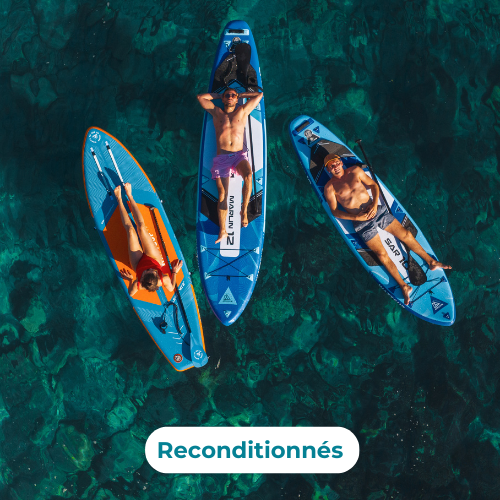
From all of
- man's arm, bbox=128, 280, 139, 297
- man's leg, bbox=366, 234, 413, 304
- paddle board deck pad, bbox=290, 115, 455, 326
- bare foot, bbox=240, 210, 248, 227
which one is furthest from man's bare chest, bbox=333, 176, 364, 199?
man's arm, bbox=128, 280, 139, 297

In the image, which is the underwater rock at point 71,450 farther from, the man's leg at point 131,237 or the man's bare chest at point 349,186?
the man's bare chest at point 349,186

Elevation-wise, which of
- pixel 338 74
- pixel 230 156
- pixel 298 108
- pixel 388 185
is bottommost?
pixel 388 185

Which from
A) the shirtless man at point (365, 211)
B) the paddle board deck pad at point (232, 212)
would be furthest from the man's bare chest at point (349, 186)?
the paddle board deck pad at point (232, 212)

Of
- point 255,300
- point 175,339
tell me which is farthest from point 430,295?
point 175,339

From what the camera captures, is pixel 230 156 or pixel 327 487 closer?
pixel 230 156

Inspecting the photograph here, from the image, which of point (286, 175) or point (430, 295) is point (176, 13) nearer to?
point (286, 175)

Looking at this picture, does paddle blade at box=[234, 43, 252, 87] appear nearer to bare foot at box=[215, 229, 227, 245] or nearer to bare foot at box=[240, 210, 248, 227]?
bare foot at box=[240, 210, 248, 227]

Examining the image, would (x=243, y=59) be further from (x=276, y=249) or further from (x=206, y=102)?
(x=276, y=249)

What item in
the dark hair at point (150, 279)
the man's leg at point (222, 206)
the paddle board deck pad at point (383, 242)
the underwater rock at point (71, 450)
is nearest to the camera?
the dark hair at point (150, 279)
